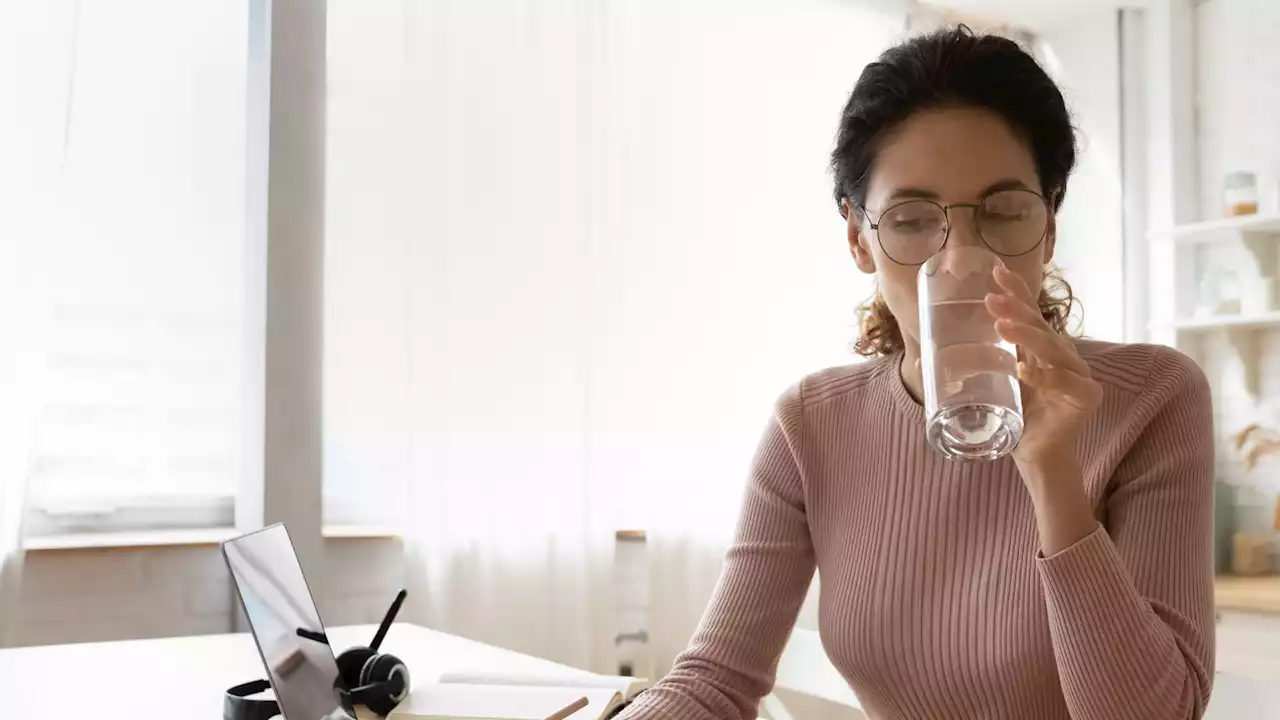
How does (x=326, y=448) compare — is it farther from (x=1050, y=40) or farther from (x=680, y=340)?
Answer: (x=1050, y=40)

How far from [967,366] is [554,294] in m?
1.86

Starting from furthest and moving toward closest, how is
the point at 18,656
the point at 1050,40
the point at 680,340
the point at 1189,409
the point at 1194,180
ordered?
the point at 1050,40, the point at 1194,180, the point at 680,340, the point at 18,656, the point at 1189,409

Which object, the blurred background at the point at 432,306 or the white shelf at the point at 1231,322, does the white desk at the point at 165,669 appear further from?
the white shelf at the point at 1231,322

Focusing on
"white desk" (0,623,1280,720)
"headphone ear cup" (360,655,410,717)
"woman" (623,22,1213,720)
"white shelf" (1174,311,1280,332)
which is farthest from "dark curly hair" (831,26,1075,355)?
"white shelf" (1174,311,1280,332)

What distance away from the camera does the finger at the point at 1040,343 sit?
Result: 0.87m

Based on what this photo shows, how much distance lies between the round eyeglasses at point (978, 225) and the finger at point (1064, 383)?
6.9 inches

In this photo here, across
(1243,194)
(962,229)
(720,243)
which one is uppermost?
(1243,194)

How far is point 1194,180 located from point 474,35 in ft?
7.05

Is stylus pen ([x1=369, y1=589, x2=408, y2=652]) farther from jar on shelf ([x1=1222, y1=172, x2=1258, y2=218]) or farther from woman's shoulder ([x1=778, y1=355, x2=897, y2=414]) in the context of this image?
jar on shelf ([x1=1222, y1=172, x2=1258, y2=218])

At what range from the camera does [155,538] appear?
229 centimetres

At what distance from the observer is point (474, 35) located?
260 centimetres

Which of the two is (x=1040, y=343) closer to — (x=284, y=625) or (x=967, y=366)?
(x=967, y=366)

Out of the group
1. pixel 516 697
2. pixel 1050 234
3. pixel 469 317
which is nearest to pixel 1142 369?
pixel 1050 234

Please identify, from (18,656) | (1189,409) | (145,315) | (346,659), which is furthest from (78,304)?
(1189,409)
